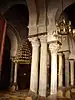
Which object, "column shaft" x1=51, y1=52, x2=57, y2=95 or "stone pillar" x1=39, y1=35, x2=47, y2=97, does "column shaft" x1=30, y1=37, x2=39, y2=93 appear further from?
"column shaft" x1=51, y1=52, x2=57, y2=95

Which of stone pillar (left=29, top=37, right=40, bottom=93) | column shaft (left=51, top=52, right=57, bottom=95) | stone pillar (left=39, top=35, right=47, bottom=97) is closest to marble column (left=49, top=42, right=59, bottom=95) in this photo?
column shaft (left=51, top=52, right=57, bottom=95)

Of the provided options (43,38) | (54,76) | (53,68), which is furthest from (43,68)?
(43,38)

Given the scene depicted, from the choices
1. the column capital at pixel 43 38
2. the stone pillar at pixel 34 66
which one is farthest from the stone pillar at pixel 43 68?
the stone pillar at pixel 34 66

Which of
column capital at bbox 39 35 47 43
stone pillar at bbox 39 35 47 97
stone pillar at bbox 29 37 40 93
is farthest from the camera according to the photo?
column capital at bbox 39 35 47 43

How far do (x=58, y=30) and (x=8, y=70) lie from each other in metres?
8.43

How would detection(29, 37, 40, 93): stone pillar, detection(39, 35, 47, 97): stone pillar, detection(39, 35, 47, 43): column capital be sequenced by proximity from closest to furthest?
detection(39, 35, 47, 97): stone pillar, detection(29, 37, 40, 93): stone pillar, detection(39, 35, 47, 43): column capital

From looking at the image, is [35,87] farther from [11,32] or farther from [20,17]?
[20,17]

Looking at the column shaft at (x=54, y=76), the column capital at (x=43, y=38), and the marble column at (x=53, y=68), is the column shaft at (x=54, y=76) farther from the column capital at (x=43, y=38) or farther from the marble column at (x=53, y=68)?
the column capital at (x=43, y=38)

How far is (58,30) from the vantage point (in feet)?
20.7

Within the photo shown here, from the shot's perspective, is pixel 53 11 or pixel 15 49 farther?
Result: pixel 15 49

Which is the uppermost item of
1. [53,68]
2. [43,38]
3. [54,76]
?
[43,38]

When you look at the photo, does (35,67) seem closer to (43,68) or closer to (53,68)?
(43,68)

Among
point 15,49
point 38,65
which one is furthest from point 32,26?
point 15,49

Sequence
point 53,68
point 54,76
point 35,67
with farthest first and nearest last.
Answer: point 35,67 → point 53,68 → point 54,76
